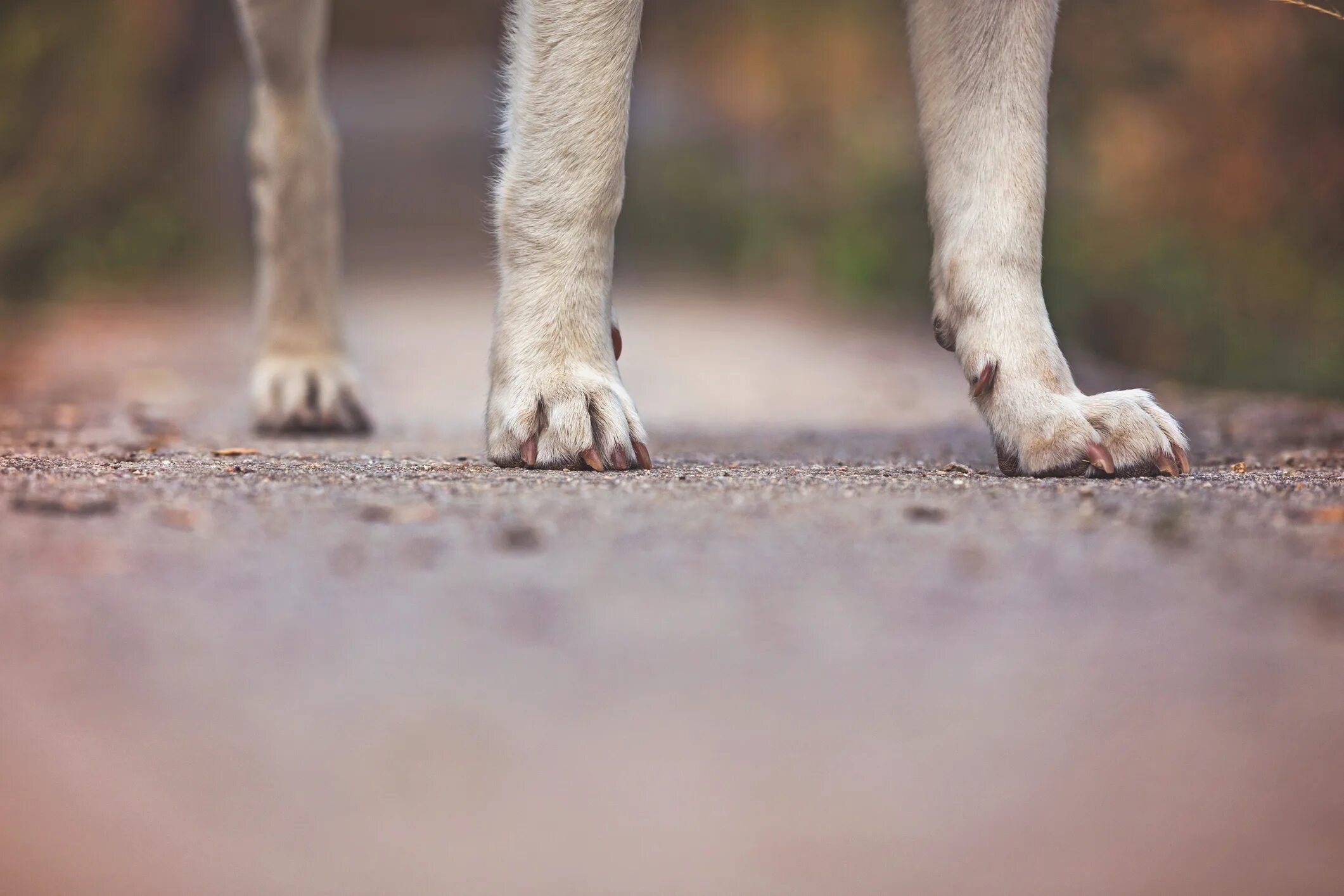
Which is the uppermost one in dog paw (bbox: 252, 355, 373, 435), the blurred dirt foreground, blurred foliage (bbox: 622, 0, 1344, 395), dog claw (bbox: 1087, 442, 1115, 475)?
blurred foliage (bbox: 622, 0, 1344, 395)

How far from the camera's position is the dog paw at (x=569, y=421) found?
2.24 metres

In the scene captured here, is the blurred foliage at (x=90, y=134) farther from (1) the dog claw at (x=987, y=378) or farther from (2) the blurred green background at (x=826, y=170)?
(1) the dog claw at (x=987, y=378)

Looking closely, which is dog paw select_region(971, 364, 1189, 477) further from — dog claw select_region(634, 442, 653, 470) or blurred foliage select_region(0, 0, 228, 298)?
blurred foliage select_region(0, 0, 228, 298)

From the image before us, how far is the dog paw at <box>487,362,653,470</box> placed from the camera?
224 centimetres

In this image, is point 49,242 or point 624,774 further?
point 49,242

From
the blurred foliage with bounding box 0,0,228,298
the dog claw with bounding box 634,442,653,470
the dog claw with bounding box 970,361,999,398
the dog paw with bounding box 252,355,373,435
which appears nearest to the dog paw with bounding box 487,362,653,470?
the dog claw with bounding box 634,442,653,470

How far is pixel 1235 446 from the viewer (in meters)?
2.99

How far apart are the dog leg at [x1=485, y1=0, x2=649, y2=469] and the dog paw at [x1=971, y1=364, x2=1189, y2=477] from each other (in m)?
0.57

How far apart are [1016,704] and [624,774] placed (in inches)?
14.3

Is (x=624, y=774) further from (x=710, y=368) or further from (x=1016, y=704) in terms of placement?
(x=710, y=368)

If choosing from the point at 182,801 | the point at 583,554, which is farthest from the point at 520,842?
the point at 583,554

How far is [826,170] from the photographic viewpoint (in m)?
10.1

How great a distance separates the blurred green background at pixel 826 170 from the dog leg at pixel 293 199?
44 centimetres

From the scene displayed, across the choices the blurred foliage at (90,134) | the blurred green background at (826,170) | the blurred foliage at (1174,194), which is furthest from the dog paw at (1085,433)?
Answer: the blurred foliage at (90,134)
